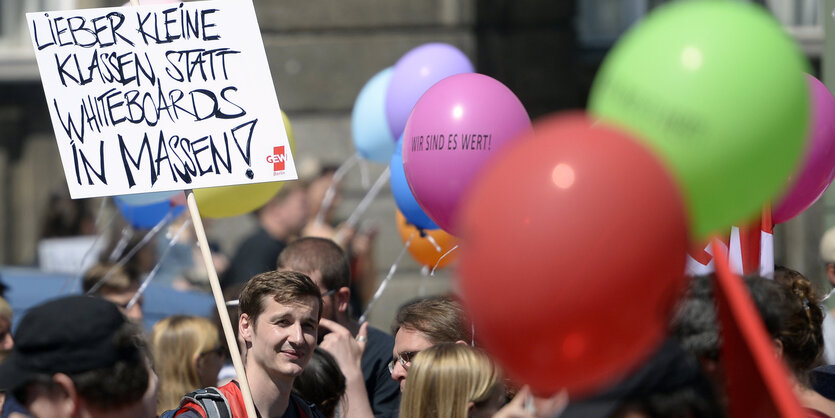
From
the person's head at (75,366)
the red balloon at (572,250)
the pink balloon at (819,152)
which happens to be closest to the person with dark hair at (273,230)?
the pink balloon at (819,152)

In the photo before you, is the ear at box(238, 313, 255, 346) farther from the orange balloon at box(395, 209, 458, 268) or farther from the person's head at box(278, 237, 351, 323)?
the orange balloon at box(395, 209, 458, 268)

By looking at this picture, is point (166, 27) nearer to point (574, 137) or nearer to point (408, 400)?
point (408, 400)

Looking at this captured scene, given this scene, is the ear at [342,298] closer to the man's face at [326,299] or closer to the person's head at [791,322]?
the man's face at [326,299]

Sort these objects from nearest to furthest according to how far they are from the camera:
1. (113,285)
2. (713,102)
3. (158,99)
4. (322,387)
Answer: (713,102), (158,99), (322,387), (113,285)

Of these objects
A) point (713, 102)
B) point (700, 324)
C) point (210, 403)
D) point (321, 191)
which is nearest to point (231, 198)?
point (210, 403)

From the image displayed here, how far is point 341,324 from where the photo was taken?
4.52m

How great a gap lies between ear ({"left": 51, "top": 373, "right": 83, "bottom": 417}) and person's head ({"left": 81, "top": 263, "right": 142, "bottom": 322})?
2.96 metres

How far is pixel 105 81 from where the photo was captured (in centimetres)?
362

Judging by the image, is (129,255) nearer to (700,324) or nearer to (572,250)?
(700,324)

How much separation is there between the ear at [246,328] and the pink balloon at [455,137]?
68 cm

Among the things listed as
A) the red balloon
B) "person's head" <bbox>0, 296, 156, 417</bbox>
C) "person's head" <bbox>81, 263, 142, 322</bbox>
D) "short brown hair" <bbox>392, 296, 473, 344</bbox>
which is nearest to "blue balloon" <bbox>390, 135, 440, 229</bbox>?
"short brown hair" <bbox>392, 296, 473, 344</bbox>

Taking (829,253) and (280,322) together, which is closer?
(280,322)

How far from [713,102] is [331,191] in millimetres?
5409

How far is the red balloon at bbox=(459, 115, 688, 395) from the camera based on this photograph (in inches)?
71.2
